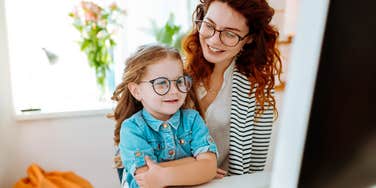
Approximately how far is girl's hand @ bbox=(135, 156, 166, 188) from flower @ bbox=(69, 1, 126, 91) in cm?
17

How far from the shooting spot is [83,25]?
24.1 inches

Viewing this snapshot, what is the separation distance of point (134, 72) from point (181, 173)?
192mm

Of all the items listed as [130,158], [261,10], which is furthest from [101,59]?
[261,10]

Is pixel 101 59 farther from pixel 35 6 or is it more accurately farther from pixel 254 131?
pixel 254 131

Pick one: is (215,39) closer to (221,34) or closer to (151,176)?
(221,34)

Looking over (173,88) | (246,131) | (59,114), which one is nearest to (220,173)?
(246,131)

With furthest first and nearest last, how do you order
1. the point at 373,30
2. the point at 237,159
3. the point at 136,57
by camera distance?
the point at 237,159 < the point at 136,57 < the point at 373,30

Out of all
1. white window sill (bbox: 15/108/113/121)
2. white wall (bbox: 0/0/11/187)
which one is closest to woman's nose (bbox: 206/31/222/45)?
white window sill (bbox: 15/108/113/121)

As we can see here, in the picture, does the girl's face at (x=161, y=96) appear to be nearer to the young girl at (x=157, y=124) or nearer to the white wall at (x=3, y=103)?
the young girl at (x=157, y=124)

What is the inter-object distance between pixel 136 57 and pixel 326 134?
33 cm

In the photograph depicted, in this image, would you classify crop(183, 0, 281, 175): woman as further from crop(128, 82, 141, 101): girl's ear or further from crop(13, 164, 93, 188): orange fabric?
crop(13, 164, 93, 188): orange fabric

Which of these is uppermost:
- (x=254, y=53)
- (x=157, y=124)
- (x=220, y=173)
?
(x=254, y=53)

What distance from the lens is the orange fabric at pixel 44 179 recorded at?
60 cm

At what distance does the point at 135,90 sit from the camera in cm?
58
